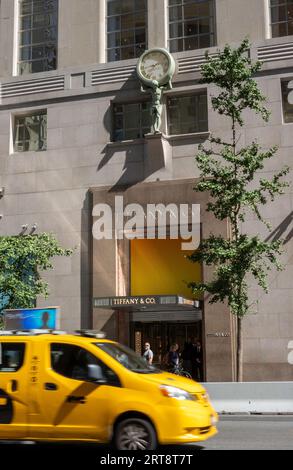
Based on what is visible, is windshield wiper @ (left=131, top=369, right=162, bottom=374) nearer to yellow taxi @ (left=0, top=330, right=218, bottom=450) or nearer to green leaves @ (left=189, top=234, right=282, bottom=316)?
yellow taxi @ (left=0, top=330, right=218, bottom=450)

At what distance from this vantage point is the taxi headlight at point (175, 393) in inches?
323

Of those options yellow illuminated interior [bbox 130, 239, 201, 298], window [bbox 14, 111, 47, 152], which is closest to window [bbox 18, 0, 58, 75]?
window [bbox 14, 111, 47, 152]

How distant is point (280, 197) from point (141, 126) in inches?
265

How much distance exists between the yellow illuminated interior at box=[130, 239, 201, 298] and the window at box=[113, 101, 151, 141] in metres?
4.60

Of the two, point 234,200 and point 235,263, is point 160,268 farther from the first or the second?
point 234,200

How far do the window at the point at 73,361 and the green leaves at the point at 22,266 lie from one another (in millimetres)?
12227

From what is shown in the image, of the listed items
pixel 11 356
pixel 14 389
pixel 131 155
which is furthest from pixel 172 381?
pixel 131 155

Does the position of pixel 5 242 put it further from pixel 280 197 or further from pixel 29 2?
pixel 29 2

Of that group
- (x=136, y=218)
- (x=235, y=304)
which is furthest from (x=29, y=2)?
(x=235, y=304)

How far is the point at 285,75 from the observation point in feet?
75.6

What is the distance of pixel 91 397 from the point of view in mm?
8383

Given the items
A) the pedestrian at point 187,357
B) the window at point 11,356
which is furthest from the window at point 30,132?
Result: the window at point 11,356

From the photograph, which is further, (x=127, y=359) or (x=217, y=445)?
(x=217, y=445)

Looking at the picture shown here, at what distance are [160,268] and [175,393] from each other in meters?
15.7
